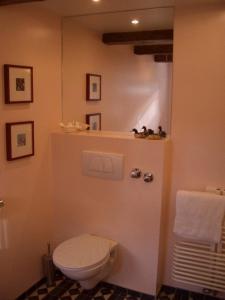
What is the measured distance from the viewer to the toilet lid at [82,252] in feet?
7.73

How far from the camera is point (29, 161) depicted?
105 inches

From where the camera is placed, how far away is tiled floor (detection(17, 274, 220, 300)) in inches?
107

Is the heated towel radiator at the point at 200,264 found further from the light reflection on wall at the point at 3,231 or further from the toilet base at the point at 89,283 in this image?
the light reflection on wall at the point at 3,231

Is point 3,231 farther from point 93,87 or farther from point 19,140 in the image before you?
point 93,87

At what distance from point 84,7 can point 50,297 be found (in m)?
2.37

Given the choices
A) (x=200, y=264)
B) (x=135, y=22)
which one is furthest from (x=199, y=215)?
(x=135, y=22)

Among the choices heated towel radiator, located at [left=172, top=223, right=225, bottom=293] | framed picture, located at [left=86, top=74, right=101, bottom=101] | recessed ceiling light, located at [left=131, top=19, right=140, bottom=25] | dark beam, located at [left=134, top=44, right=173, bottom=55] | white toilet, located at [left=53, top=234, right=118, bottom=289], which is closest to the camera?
white toilet, located at [left=53, top=234, right=118, bottom=289]

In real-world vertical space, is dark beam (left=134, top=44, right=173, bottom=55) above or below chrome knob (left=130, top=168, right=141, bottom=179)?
above

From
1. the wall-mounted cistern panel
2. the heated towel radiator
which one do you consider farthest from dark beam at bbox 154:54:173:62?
the heated towel radiator

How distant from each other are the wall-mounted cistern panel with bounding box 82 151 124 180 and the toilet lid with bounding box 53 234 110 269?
536 mm

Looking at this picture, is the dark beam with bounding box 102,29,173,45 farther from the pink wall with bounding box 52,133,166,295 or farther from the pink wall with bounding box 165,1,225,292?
the pink wall with bounding box 52,133,166,295

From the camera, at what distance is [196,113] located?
8.18 ft

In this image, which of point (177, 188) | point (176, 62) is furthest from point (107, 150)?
point (176, 62)

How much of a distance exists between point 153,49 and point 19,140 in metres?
1.29
